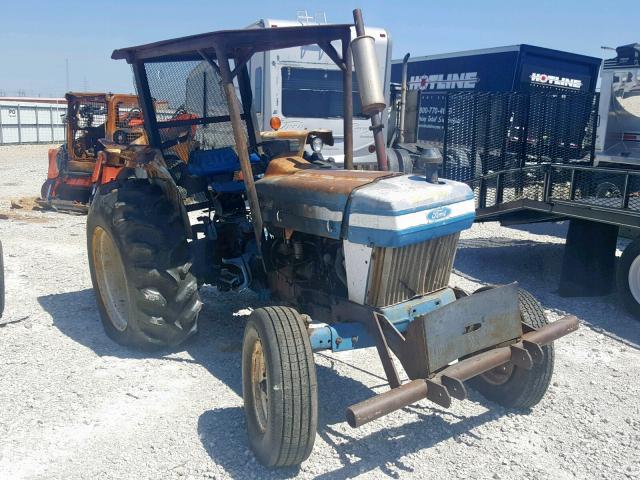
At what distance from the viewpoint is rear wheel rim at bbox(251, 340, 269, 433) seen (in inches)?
128

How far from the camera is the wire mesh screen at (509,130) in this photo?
749 cm

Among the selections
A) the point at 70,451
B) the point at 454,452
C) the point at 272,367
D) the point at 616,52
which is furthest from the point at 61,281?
Answer: the point at 616,52

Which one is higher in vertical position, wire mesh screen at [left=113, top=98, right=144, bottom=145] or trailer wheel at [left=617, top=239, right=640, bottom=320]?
wire mesh screen at [left=113, top=98, right=144, bottom=145]

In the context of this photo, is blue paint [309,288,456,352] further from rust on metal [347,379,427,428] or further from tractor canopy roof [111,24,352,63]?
tractor canopy roof [111,24,352,63]

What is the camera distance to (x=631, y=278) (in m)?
5.62

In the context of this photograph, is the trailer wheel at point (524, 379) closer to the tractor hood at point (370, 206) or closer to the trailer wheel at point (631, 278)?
the tractor hood at point (370, 206)

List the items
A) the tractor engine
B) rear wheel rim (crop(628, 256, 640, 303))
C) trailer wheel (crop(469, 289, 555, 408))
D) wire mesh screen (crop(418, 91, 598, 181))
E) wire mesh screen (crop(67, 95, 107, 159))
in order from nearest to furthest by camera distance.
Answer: the tractor engine → trailer wheel (crop(469, 289, 555, 408)) → rear wheel rim (crop(628, 256, 640, 303)) → wire mesh screen (crop(418, 91, 598, 181)) → wire mesh screen (crop(67, 95, 107, 159))

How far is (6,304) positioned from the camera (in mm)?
5566

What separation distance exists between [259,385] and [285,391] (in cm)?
44

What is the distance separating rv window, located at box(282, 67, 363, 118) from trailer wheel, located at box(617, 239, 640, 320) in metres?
4.99

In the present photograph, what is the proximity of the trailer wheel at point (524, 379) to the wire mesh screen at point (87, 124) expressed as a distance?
9413 millimetres

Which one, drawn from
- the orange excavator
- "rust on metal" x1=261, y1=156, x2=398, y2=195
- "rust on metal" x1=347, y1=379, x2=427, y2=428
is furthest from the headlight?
the orange excavator

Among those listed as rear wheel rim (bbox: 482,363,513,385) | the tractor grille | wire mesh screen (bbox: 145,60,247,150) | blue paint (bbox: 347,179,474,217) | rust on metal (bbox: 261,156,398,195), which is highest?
wire mesh screen (bbox: 145,60,247,150)

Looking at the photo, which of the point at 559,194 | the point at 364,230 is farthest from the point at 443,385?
the point at 559,194
